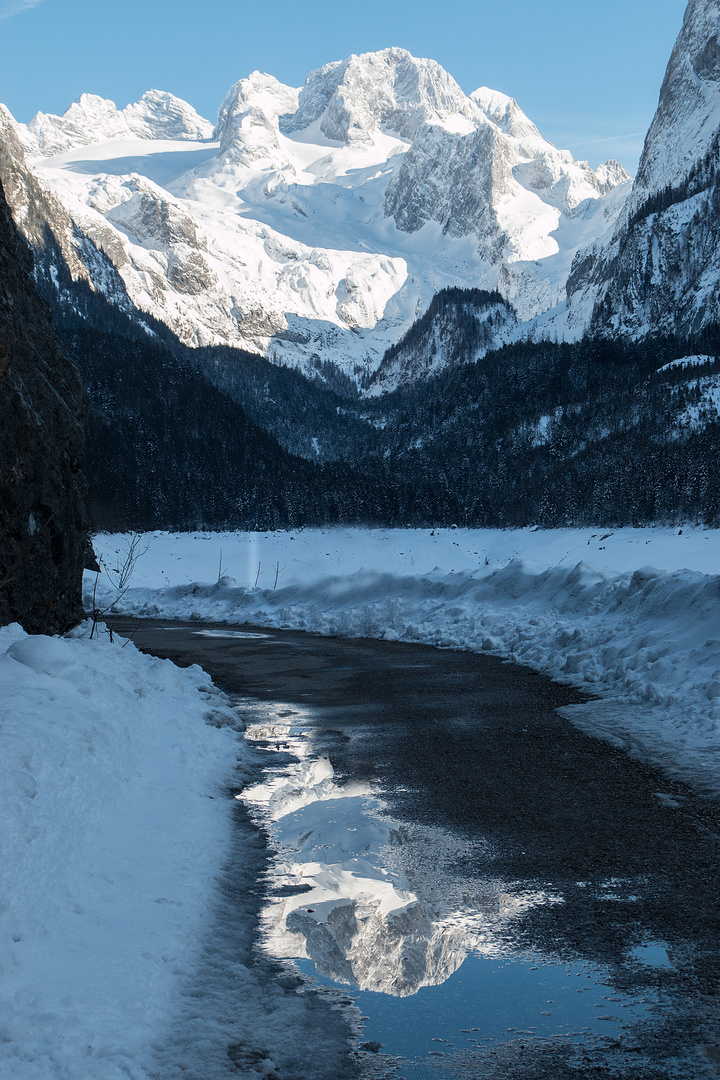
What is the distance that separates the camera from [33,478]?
1070 centimetres

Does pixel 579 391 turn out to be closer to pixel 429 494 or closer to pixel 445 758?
pixel 429 494

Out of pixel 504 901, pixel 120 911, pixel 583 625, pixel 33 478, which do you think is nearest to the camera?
pixel 120 911

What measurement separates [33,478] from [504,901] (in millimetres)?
8795

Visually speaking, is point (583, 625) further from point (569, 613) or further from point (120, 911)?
point (120, 911)

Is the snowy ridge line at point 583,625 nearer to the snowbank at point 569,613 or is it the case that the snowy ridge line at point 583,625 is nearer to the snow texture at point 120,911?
the snowbank at point 569,613

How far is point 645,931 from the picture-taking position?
4.21 metres

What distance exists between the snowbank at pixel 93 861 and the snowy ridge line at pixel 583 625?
472 centimetres

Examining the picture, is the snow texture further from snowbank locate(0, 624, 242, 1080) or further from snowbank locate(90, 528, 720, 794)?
snowbank locate(90, 528, 720, 794)

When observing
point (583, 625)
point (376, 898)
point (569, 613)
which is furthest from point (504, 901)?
point (569, 613)

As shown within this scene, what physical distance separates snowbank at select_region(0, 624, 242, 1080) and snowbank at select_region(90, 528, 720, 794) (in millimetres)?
4739

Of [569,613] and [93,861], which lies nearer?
[93,861]

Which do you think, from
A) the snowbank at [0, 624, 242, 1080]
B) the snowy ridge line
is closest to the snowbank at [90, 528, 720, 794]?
the snowy ridge line

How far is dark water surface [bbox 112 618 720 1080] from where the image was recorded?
10.8 feet

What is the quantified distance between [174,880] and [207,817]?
4.44ft
